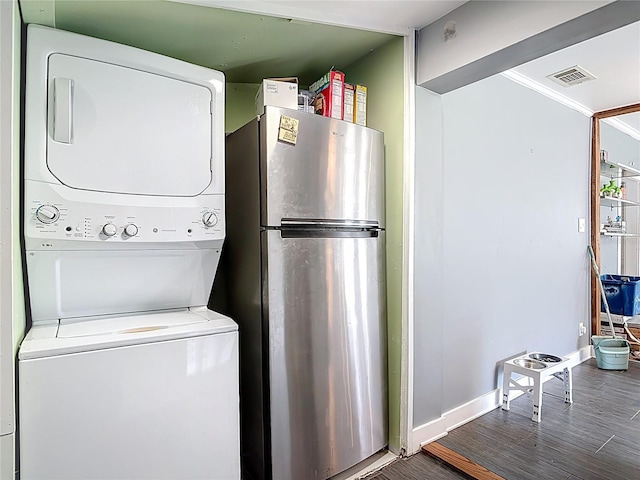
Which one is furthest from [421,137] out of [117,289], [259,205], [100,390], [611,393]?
[611,393]

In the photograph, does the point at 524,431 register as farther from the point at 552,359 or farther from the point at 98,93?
the point at 98,93

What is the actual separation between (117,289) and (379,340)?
1.21 m

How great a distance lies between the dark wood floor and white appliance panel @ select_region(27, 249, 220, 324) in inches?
48.3

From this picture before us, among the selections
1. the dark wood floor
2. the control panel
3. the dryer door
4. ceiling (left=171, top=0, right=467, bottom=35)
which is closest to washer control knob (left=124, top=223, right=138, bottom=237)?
the control panel

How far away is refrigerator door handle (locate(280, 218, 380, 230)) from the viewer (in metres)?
1.62

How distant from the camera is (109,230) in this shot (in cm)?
128

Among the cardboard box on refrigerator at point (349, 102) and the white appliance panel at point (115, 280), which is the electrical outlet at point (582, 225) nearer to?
the cardboard box on refrigerator at point (349, 102)

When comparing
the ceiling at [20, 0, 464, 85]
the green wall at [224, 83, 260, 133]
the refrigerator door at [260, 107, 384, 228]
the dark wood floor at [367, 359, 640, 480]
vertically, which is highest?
the ceiling at [20, 0, 464, 85]

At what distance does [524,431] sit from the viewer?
2.16 meters

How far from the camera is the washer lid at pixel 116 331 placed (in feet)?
3.59

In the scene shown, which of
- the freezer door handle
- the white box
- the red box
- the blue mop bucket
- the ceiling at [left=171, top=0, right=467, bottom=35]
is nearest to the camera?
the freezer door handle

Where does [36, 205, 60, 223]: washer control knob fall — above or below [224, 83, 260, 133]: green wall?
below

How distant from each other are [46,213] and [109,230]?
0.59 ft

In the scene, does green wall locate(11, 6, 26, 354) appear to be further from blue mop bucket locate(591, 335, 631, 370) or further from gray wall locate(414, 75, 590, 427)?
blue mop bucket locate(591, 335, 631, 370)
